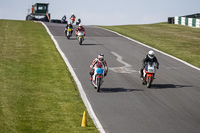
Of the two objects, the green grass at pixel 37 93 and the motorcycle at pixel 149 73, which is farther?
the motorcycle at pixel 149 73

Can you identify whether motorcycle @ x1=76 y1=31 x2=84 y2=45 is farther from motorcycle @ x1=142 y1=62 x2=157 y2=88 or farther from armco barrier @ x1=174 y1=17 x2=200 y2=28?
armco barrier @ x1=174 y1=17 x2=200 y2=28

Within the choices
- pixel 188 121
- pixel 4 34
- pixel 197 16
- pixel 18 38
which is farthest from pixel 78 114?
pixel 197 16

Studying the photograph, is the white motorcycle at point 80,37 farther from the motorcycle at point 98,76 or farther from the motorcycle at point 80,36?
the motorcycle at point 98,76

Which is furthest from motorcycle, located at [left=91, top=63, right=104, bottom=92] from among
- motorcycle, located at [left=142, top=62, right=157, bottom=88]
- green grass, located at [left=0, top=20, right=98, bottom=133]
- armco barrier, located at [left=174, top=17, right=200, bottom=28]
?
armco barrier, located at [left=174, top=17, right=200, bottom=28]

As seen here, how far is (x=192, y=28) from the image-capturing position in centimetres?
5366

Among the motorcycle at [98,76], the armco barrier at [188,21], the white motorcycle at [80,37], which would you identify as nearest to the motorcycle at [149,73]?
the motorcycle at [98,76]

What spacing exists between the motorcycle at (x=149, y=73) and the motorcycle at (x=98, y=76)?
7.67 feet

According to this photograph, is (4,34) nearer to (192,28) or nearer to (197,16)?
(192,28)

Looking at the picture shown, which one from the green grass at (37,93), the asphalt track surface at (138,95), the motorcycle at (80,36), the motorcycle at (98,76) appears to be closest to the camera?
the green grass at (37,93)

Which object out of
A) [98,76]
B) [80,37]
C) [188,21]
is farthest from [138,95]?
[188,21]

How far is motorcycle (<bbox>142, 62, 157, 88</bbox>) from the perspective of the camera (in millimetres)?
18844

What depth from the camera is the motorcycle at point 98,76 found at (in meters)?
17.6

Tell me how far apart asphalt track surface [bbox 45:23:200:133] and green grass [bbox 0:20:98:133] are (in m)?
0.87

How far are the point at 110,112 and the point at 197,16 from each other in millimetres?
54541
